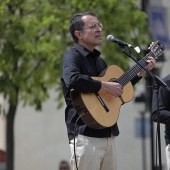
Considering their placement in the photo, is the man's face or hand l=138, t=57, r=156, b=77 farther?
hand l=138, t=57, r=156, b=77

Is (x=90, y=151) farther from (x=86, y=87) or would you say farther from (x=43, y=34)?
(x=43, y=34)

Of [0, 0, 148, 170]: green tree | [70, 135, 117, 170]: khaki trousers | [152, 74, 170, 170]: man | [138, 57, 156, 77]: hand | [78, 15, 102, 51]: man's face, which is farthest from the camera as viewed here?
[0, 0, 148, 170]: green tree

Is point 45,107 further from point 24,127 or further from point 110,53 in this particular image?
point 110,53

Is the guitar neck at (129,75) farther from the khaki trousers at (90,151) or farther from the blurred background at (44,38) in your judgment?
the blurred background at (44,38)

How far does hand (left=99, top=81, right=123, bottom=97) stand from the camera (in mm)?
5889

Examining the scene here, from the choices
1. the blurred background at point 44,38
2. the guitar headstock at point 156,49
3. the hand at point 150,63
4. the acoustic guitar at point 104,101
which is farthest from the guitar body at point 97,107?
the blurred background at point 44,38

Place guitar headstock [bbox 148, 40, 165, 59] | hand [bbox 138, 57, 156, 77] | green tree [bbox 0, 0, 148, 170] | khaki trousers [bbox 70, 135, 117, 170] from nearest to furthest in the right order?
khaki trousers [bbox 70, 135, 117, 170] → hand [bbox 138, 57, 156, 77] → guitar headstock [bbox 148, 40, 165, 59] → green tree [bbox 0, 0, 148, 170]

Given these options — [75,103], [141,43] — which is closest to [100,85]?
[75,103]

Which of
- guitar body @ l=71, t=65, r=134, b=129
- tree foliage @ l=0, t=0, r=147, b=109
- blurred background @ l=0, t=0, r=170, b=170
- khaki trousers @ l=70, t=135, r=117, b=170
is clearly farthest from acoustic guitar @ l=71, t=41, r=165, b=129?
tree foliage @ l=0, t=0, r=147, b=109

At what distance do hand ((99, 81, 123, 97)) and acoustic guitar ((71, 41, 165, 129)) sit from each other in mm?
81

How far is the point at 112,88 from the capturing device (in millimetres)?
5918

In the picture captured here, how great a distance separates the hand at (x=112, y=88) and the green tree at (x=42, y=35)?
246 inches

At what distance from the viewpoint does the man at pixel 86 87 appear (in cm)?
585

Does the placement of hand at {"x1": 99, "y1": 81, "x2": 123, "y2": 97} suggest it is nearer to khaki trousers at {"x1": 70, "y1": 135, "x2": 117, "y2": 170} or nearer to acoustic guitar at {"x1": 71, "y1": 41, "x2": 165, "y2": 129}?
acoustic guitar at {"x1": 71, "y1": 41, "x2": 165, "y2": 129}
